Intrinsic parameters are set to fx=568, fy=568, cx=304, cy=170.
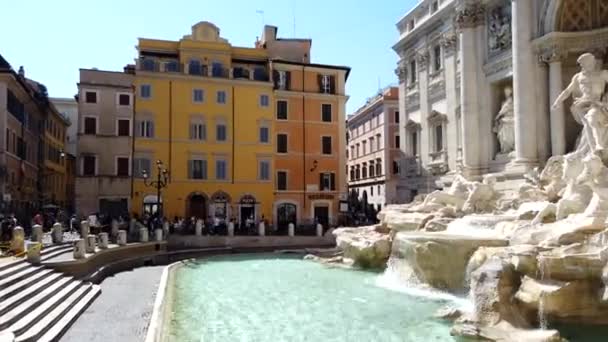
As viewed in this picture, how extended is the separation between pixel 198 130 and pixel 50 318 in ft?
94.0

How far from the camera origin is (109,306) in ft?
44.2

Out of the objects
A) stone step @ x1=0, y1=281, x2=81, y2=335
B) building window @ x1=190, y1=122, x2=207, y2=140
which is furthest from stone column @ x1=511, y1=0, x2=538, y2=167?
building window @ x1=190, y1=122, x2=207, y2=140

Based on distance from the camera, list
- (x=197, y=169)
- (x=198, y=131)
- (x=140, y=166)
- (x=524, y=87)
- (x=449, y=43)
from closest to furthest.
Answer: (x=524, y=87), (x=449, y=43), (x=140, y=166), (x=197, y=169), (x=198, y=131)

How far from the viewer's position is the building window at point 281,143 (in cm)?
4166

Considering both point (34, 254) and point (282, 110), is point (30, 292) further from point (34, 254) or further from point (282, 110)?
point (282, 110)

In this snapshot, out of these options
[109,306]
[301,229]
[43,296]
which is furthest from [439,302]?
[301,229]

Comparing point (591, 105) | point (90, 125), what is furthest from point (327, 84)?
point (591, 105)

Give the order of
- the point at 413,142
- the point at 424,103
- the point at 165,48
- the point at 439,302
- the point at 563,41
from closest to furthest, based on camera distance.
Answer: the point at 439,302, the point at 563,41, the point at 424,103, the point at 413,142, the point at 165,48

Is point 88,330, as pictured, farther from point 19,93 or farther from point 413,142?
point 19,93

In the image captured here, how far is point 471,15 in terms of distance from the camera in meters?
24.9

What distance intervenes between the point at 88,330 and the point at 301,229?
25037 millimetres

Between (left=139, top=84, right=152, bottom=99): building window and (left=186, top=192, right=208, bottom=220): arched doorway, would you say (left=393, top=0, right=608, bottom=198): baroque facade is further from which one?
(left=139, top=84, right=152, bottom=99): building window

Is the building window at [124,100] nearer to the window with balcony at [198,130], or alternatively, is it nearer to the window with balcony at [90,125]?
the window with balcony at [90,125]

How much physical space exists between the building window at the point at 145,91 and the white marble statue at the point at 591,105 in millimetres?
27809
